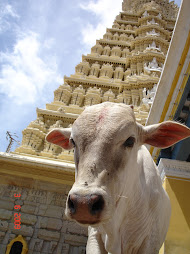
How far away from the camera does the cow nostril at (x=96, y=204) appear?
172cm

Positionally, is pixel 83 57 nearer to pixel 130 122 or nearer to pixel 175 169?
pixel 175 169

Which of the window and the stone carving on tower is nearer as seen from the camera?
the window

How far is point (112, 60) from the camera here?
1625 cm

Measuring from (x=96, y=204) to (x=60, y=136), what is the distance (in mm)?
1342

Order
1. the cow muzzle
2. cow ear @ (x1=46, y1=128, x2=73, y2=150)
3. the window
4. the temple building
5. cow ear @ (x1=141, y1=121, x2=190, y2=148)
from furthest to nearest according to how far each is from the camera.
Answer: the window, the temple building, cow ear @ (x1=46, y1=128, x2=73, y2=150), cow ear @ (x1=141, y1=121, x2=190, y2=148), the cow muzzle

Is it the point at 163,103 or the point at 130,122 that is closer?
the point at 130,122

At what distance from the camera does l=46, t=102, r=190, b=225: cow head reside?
1.75 meters

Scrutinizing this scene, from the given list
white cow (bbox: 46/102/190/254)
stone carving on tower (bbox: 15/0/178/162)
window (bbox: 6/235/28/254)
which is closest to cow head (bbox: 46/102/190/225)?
white cow (bbox: 46/102/190/254)

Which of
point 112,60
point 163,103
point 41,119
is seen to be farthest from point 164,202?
point 112,60

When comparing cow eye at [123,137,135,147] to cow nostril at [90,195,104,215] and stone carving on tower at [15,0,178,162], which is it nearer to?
cow nostril at [90,195,104,215]

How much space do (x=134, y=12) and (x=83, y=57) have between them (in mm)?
11439

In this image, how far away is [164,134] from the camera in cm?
254

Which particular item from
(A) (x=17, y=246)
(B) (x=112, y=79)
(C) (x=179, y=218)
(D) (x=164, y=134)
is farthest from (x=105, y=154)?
(B) (x=112, y=79)

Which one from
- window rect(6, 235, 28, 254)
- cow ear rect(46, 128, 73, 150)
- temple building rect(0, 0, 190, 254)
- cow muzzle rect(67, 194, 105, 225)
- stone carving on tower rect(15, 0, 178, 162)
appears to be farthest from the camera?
stone carving on tower rect(15, 0, 178, 162)
